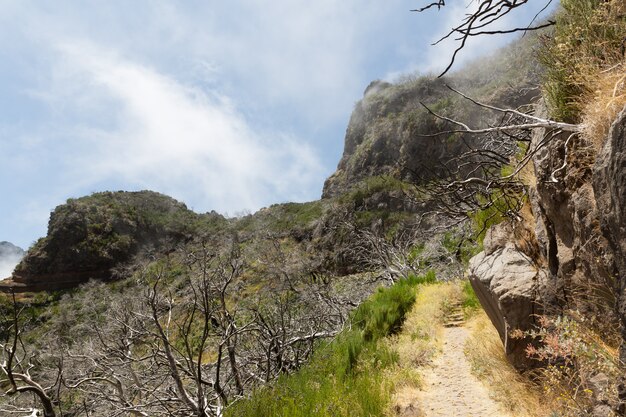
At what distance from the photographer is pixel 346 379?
571cm

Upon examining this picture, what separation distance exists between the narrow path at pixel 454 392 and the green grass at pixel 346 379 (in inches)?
22.1

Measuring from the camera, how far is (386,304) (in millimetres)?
8750

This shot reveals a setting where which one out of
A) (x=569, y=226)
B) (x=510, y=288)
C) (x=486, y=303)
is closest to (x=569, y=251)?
(x=569, y=226)

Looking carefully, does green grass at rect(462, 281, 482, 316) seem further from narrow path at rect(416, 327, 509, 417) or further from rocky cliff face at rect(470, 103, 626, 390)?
rocky cliff face at rect(470, 103, 626, 390)

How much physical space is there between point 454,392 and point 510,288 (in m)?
1.93

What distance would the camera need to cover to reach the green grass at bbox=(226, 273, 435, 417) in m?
4.50

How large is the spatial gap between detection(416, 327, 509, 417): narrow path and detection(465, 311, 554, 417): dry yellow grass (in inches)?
5.3

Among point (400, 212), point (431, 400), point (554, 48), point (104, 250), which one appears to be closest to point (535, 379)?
point (431, 400)

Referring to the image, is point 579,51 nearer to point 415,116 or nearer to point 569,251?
point 569,251

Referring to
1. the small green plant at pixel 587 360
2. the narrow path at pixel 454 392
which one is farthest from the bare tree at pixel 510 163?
the narrow path at pixel 454 392

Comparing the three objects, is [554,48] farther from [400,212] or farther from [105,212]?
[105,212]

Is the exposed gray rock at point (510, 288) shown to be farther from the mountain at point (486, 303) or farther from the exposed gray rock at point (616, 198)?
the exposed gray rock at point (616, 198)

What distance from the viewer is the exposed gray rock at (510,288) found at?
384 cm

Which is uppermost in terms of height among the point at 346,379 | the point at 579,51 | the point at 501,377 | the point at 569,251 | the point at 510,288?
the point at 579,51
